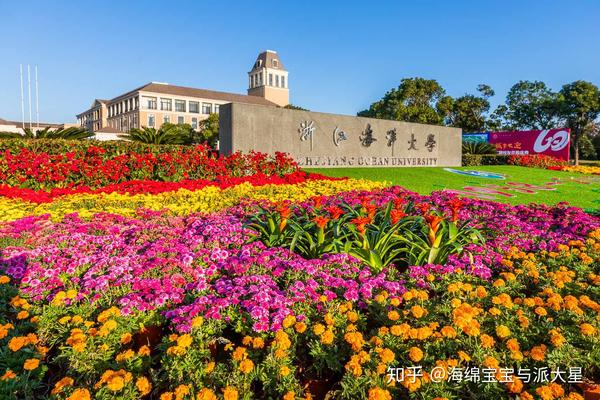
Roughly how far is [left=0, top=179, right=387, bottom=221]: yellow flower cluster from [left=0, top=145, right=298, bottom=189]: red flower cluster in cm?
160

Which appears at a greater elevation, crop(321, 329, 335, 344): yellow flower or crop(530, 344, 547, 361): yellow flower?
crop(321, 329, 335, 344): yellow flower

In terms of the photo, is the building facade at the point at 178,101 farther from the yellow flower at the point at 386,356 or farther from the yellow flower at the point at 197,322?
the yellow flower at the point at 386,356

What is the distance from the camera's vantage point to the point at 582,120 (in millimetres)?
37250

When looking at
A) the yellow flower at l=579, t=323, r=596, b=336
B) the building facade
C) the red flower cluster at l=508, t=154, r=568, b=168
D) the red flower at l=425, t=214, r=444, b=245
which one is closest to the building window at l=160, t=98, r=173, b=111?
the building facade

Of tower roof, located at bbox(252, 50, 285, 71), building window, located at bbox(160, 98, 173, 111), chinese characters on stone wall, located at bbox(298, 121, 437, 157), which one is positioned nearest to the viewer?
chinese characters on stone wall, located at bbox(298, 121, 437, 157)

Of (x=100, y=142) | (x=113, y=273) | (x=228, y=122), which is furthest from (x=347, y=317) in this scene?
(x=228, y=122)

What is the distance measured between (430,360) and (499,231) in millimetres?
2702

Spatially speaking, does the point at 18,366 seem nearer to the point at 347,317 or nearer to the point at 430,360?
the point at 347,317

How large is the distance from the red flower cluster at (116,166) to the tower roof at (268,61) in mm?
81078

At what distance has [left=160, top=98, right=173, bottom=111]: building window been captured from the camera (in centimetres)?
7144

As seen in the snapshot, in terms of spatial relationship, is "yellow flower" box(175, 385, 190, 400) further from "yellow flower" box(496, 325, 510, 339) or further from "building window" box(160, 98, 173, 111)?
"building window" box(160, 98, 173, 111)

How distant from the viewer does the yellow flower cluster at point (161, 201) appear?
4.92 metres

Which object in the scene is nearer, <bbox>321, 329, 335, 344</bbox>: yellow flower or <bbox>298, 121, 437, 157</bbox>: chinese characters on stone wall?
<bbox>321, 329, 335, 344</bbox>: yellow flower

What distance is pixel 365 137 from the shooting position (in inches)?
550
